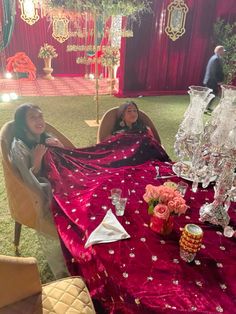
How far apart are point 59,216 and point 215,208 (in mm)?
838

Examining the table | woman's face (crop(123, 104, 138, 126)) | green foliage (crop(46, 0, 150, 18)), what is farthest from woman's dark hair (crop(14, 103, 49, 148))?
green foliage (crop(46, 0, 150, 18))

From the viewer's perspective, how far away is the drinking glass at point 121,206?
1.46 meters

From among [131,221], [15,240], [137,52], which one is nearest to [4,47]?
[137,52]

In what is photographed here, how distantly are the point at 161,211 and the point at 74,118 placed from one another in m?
4.14

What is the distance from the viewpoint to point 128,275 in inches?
44.0

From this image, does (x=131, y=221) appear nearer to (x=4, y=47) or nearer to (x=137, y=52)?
(x=137, y=52)

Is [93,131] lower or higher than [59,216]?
lower

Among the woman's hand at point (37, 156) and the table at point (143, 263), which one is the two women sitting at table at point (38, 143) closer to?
the woman's hand at point (37, 156)

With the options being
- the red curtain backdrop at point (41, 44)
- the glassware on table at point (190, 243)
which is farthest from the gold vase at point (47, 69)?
the glassware on table at point (190, 243)

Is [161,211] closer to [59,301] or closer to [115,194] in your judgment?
[115,194]

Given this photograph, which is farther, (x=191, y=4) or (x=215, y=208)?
(x=191, y=4)

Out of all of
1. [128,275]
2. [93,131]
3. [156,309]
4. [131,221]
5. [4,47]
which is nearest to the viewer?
[156,309]

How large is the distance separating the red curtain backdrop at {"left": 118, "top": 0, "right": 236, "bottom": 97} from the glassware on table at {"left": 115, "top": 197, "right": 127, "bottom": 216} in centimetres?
579

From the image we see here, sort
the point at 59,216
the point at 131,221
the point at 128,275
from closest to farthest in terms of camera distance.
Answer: the point at 128,275 < the point at 131,221 < the point at 59,216
